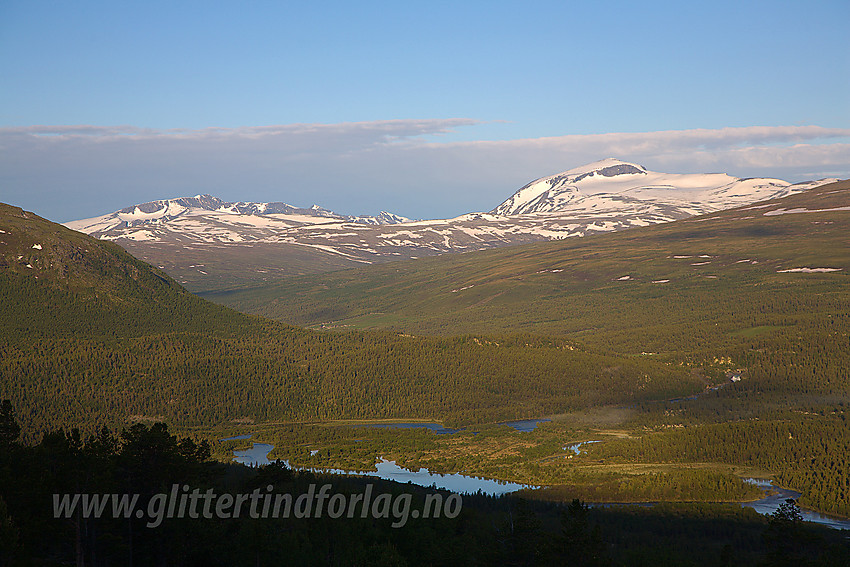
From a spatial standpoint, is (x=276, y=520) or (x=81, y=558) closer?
(x=81, y=558)

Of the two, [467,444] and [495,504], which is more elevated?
[495,504]

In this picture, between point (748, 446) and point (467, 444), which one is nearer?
point (748, 446)

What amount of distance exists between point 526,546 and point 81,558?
120 feet

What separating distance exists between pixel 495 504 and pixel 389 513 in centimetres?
2815

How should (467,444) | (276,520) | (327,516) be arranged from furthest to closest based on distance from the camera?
(467,444)
(327,516)
(276,520)

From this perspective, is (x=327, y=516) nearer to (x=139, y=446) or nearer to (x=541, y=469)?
(x=139, y=446)

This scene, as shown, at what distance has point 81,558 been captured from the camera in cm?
6494

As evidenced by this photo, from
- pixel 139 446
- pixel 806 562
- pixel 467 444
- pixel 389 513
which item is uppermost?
pixel 139 446

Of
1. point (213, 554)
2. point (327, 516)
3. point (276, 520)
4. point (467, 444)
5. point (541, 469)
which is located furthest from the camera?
point (467, 444)

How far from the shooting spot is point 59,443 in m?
73.4

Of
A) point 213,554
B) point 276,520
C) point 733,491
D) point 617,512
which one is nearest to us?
point 213,554

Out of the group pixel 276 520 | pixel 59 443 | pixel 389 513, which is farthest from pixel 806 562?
pixel 59 443

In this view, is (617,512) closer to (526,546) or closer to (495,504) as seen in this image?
(495,504)

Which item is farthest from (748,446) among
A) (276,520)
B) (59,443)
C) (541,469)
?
(59,443)
